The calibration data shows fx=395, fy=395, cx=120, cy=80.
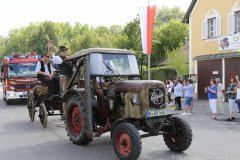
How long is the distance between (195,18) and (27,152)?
20873 mm

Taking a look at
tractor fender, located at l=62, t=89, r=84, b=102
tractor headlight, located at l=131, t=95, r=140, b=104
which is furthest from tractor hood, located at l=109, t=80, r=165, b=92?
→ tractor fender, located at l=62, t=89, r=84, b=102

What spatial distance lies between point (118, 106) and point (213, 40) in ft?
60.0

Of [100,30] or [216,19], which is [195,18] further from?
[100,30]

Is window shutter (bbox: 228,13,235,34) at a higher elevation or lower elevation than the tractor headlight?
higher

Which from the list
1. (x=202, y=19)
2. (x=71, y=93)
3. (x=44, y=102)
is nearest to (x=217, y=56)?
(x=202, y=19)

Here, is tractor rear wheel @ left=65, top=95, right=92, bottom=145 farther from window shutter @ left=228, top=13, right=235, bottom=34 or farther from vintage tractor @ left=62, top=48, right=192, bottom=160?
window shutter @ left=228, top=13, right=235, bottom=34

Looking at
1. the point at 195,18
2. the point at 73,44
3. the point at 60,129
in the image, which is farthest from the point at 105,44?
the point at 60,129

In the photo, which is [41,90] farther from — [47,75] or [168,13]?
[168,13]

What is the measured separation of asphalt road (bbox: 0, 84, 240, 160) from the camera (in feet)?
25.8

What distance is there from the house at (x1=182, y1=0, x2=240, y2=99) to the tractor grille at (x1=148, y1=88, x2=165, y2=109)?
15.4 m

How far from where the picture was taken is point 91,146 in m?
8.90

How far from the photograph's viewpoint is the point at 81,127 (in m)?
8.98

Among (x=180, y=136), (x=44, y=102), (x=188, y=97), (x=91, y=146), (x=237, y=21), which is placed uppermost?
(x=237, y=21)

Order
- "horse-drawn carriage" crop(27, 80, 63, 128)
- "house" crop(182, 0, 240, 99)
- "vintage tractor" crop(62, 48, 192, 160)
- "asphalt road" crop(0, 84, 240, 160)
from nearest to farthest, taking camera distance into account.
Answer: "vintage tractor" crop(62, 48, 192, 160)
"asphalt road" crop(0, 84, 240, 160)
"horse-drawn carriage" crop(27, 80, 63, 128)
"house" crop(182, 0, 240, 99)
